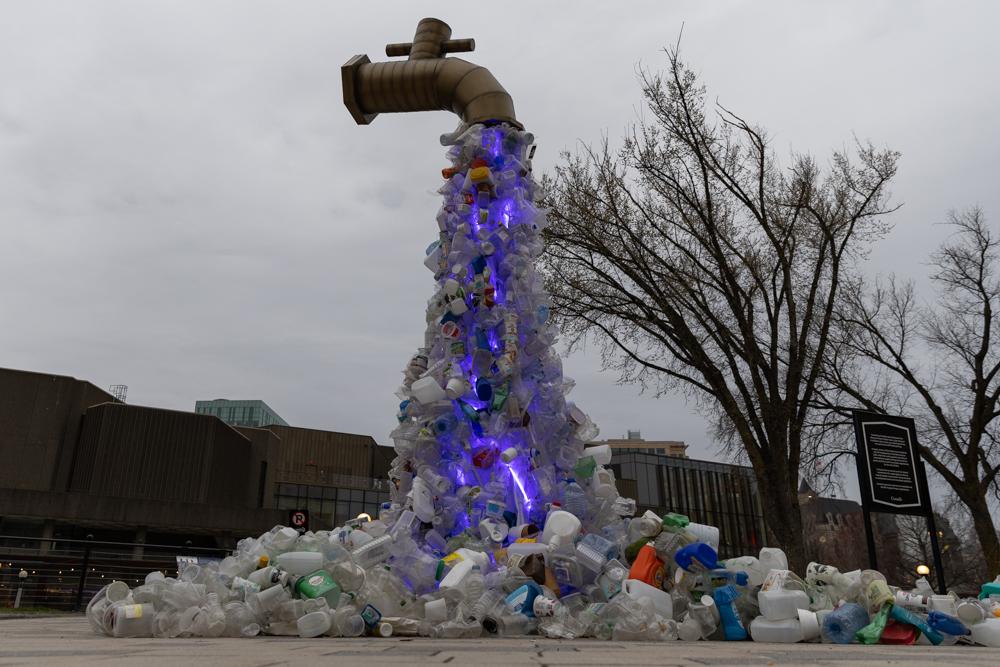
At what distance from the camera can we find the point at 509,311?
5.44 meters

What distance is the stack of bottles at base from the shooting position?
3.32 meters

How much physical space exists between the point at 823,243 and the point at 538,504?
6.78 meters

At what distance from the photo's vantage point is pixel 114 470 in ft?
102

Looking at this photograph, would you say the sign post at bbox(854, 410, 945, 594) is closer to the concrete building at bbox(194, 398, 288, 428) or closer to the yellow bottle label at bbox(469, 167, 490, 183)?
the yellow bottle label at bbox(469, 167, 490, 183)

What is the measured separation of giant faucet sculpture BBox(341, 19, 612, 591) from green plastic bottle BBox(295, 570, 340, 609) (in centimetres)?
70

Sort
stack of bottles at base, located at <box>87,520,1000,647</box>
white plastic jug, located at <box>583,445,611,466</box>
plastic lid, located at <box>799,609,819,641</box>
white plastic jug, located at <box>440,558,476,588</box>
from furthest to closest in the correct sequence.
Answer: white plastic jug, located at <box>583,445,611,466</box> → white plastic jug, located at <box>440,558,476,588</box> → plastic lid, located at <box>799,609,819,641</box> → stack of bottles at base, located at <box>87,520,1000,647</box>

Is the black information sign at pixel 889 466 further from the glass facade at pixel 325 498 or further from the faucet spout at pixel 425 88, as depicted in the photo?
the glass facade at pixel 325 498

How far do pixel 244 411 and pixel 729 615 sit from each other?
121859 mm

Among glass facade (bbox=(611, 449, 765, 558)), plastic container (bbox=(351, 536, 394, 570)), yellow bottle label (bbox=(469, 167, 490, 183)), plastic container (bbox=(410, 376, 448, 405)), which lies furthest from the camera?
glass facade (bbox=(611, 449, 765, 558))

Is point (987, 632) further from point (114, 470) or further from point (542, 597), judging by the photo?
point (114, 470)

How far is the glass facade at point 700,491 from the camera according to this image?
46469 mm

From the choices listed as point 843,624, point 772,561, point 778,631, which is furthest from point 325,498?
point 843,624

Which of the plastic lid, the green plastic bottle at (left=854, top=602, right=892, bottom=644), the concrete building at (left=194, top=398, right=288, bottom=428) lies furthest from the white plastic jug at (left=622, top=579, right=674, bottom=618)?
the concrete building at (left=194, top=398, right=288, bottom=428)

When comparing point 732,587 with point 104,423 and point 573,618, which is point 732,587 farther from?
point 104,423
